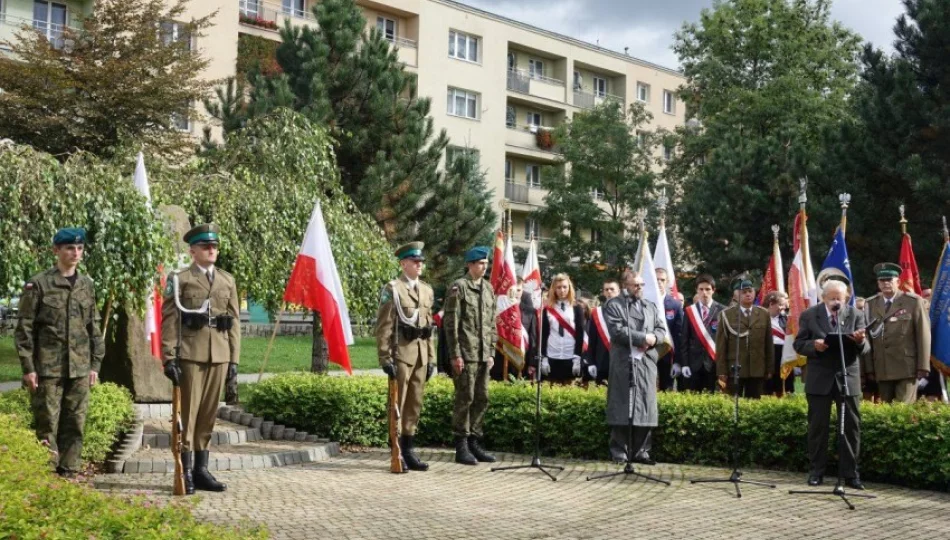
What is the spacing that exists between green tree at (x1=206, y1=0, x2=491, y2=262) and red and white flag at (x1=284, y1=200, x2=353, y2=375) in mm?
10509

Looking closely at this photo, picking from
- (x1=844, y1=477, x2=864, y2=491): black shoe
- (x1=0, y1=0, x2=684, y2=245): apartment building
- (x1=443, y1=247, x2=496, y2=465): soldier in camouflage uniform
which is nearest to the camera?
(x1=844, y1=477, x2=864, y2=491): black shoe

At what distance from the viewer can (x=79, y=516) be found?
15.3ft

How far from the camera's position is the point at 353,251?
17406mm

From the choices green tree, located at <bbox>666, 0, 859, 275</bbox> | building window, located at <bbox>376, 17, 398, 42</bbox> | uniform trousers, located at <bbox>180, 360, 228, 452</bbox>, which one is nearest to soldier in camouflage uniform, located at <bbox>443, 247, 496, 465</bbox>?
uniform trousers, located at <bbox>180, 360, 228, 452</bbox>

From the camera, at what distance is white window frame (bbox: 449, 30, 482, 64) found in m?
46.4

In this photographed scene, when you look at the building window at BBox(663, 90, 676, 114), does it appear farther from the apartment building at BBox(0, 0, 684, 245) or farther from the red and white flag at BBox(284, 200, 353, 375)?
the red and white flag at BBox(284, 200, 353, 375)

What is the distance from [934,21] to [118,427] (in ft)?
60.8

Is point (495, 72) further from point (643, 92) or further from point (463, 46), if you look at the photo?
point (643, 92)

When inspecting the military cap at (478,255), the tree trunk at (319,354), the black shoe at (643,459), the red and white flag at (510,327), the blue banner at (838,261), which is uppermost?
the blue banner at (838,261)

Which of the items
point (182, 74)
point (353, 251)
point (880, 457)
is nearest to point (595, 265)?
point (182, 74)

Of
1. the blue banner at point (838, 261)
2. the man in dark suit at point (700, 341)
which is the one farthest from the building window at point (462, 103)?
the blue banner at point (838, 261)

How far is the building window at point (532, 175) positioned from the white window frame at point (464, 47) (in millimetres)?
6942

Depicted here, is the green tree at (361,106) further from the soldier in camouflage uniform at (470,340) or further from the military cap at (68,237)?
the military cap at (68,237)

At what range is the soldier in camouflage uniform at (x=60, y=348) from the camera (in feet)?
28.9
